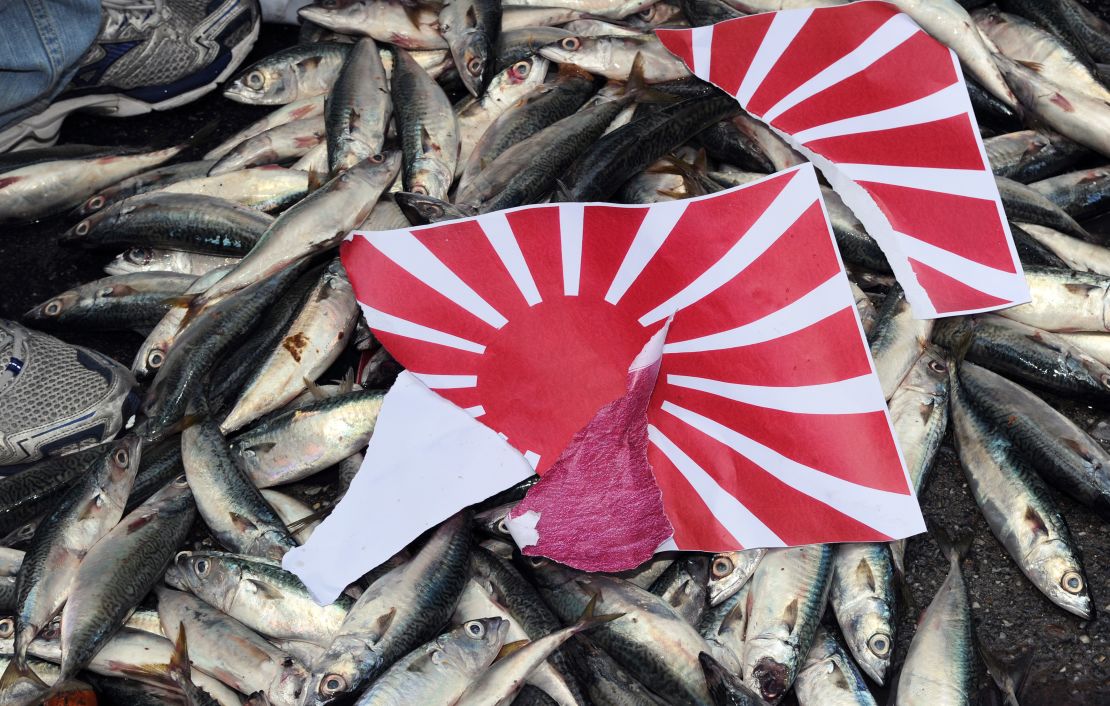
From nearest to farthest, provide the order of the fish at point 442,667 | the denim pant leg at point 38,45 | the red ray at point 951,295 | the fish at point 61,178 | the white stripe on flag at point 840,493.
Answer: the fish at point 442,667
the white stripe on flag at point 840,493
the red ray at point 951,295
the denim pant leg at point 38,45
the fish at point 61,178

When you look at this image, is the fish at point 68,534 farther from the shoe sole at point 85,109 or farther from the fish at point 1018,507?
the fish at point 1018,507

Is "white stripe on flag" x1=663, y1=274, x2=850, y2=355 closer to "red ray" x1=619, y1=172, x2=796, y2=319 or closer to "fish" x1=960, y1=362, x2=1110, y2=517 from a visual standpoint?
"red ray" x1=619, y1=172, x2=796, y2=319

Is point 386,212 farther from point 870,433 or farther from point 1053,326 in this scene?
point 1053,326

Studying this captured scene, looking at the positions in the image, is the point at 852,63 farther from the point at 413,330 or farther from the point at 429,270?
the point at 413,330

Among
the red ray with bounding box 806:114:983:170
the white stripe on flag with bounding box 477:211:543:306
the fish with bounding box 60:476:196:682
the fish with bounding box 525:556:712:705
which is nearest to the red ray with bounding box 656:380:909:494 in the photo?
the fish with bounding box 525:556:712:705

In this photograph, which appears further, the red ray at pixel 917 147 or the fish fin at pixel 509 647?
the red ray at pixel 917 147

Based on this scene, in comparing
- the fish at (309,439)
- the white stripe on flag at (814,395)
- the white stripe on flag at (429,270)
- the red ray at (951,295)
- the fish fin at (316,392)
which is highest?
the white stripe on flag at (429,270)

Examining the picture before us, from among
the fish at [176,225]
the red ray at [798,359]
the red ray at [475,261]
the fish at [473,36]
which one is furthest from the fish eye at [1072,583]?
the fish at [176,225]
